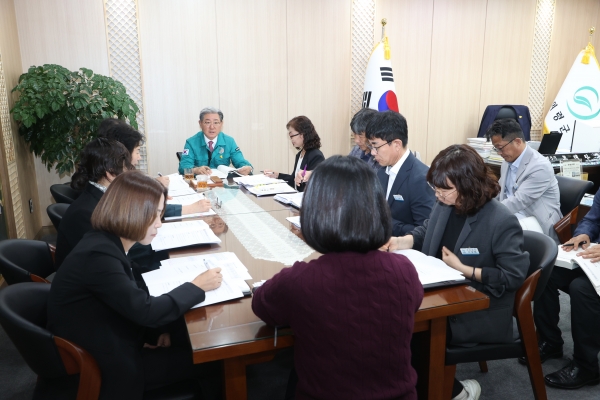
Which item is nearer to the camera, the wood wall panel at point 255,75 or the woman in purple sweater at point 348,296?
the woman in purple sweater at point 348,296

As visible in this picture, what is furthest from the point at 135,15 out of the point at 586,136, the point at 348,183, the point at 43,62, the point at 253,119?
the point at 586,136

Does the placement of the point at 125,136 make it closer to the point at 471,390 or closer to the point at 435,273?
the point at 435,273

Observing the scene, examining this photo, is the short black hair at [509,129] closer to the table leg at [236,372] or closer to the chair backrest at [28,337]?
the table leg at [236,372]

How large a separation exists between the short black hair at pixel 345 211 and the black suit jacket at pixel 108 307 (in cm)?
52

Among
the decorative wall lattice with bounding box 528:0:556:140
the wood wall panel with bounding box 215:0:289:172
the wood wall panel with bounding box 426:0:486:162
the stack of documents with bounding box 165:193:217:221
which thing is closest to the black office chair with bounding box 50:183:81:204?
the stack of documents with bounding box 165:193:217:221

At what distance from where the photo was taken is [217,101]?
17.5ft

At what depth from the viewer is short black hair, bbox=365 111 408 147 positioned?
95.7 inches

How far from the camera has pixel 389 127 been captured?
95.6 inches

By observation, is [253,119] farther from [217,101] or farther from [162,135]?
[162,135]

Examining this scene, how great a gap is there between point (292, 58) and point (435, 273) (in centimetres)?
441

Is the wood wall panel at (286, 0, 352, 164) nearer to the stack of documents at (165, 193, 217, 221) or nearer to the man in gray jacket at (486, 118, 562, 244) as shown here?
the stack of documents at (165, 193, 217, 221)

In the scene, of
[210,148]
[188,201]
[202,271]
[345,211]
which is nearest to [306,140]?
[210,148]

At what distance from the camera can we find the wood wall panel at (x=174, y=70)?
4965 mm

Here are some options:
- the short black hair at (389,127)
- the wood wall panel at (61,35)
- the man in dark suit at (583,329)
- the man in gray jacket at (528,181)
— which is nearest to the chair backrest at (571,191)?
the man in gray jacket at (528,181)
